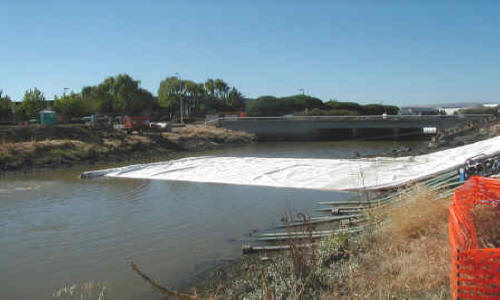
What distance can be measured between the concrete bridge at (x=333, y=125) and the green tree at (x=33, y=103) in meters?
21.6

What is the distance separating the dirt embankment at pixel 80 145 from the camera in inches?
1026

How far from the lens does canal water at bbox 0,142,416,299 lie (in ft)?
24.1

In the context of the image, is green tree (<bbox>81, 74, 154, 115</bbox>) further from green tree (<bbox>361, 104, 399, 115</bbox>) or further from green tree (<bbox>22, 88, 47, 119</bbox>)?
green tree (<bbox>361, 104, 399, 115</bbox>)

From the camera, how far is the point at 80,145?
3036 centimetres

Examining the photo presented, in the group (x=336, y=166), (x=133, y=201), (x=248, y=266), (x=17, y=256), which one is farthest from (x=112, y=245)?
(x=336, y=166)

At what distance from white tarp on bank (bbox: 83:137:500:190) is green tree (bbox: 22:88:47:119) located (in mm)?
35942

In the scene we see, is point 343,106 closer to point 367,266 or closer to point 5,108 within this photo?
point 5,108

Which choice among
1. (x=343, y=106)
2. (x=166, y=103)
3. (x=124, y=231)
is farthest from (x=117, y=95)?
(x=124, y=231)

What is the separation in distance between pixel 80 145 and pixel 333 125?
28.0 m

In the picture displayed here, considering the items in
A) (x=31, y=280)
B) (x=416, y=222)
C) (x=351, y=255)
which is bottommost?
(x=31, y=280)

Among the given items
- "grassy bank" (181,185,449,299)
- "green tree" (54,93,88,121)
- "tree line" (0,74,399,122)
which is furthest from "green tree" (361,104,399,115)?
"grassy bank" (181,185,449,299)

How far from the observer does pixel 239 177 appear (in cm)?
1614

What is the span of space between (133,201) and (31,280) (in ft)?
21.7

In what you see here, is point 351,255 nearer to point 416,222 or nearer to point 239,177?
point 416,222
